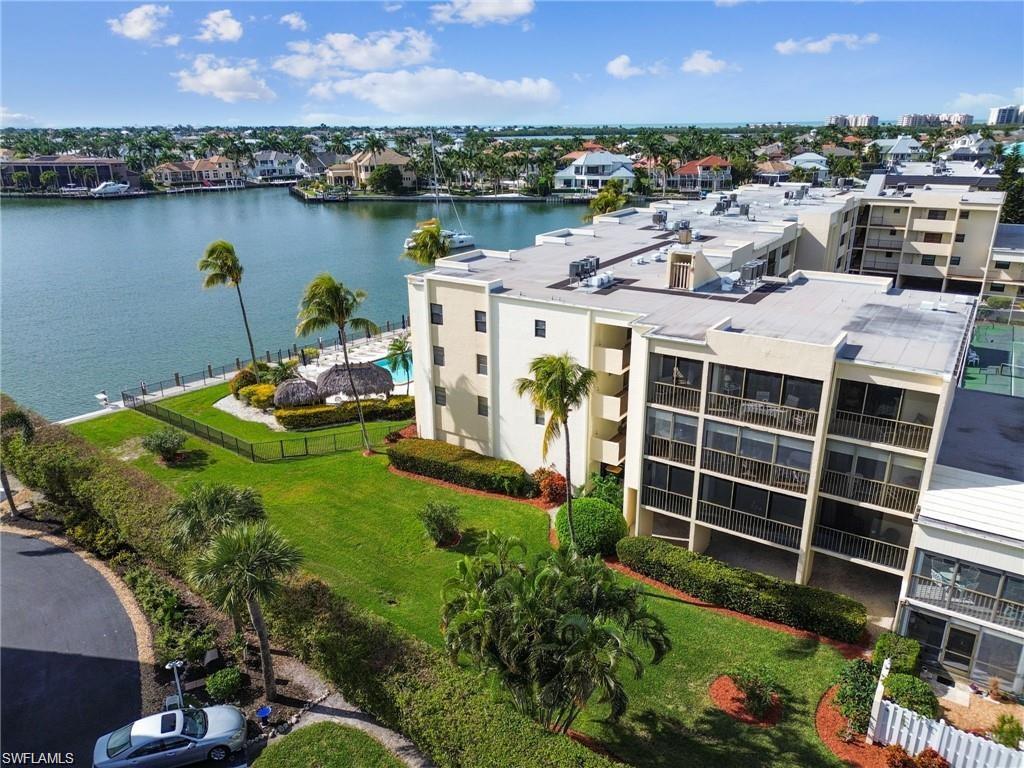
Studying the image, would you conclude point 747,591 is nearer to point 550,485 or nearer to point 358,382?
point 550,485

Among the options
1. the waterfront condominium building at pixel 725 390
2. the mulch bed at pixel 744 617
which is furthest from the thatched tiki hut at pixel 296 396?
the mulch bed at pixel 744 617

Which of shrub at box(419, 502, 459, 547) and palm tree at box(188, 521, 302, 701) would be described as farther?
shrub at box(419, 502, 459, 547)

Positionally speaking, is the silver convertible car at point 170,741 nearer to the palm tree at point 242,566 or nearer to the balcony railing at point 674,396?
the palm tree at point 242,566

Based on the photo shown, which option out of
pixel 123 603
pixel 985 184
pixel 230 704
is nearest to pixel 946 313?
pixel 230 704

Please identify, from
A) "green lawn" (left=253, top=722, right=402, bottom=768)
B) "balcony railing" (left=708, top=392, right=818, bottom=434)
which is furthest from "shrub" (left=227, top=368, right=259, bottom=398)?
"balcony railing" (left=708, top=392, right=818, bottom=434)

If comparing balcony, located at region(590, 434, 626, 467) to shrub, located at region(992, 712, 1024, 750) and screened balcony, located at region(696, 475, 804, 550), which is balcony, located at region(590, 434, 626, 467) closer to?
screened balcony, located at region(696, 475, 804, 550)

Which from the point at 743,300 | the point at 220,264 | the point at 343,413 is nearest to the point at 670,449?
the point at 743,300
